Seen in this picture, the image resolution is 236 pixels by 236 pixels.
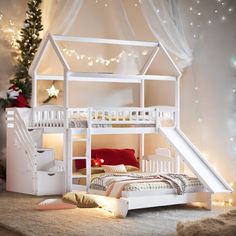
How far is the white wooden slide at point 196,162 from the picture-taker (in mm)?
6809

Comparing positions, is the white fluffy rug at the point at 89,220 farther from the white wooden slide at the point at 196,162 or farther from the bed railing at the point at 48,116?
the bed railing at the point at 48,116

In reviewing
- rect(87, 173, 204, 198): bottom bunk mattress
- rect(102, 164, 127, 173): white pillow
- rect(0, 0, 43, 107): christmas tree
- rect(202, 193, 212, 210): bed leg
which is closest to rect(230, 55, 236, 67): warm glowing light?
rect(87, 173, 204, 198): bottom bunk mattress

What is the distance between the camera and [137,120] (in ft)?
25.1

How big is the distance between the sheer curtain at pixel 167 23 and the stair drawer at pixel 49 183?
222cm

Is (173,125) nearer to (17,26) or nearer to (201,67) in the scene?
(201,67)

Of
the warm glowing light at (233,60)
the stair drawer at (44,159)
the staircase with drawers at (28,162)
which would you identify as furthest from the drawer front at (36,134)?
the warm glowing light at (233,60)

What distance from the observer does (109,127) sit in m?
7.47

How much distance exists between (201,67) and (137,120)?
3.80 ft

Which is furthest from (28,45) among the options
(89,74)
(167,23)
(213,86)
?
(213,86)

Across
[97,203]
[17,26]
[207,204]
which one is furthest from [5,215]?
[17,26]

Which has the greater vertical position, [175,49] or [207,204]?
[175,49]

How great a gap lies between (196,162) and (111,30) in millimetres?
2801

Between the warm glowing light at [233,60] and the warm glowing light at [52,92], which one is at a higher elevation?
the warm glowing light at [233,60]

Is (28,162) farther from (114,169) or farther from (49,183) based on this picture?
(114,169)
